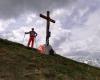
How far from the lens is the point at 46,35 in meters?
34.4

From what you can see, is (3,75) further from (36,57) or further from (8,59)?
(36,57)

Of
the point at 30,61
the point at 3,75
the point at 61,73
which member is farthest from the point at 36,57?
the point at 3,75

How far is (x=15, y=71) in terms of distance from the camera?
24.5m

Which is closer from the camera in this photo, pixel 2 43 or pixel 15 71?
pixel 15 71

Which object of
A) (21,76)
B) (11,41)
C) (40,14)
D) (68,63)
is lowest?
(21,76)

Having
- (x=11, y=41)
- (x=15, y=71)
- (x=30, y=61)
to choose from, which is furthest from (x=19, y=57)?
(x=11, y=41)

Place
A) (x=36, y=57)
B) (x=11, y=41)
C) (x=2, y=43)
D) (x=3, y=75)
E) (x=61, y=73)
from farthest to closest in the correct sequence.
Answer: (x=11, y=41)
(x=2, y=43)
(x=36, y=57)
(x=61, y=73)
(x=3, y=75)

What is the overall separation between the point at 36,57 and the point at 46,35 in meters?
5.99

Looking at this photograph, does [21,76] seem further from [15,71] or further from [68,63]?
[68,63]

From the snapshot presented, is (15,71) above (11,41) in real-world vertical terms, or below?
below

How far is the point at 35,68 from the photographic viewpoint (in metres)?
25.7

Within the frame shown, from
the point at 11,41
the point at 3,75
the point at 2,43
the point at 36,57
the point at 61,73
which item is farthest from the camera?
the point at 11,41

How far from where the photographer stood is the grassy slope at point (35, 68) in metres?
24.3

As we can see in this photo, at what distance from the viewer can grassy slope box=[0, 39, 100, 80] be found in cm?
2428
